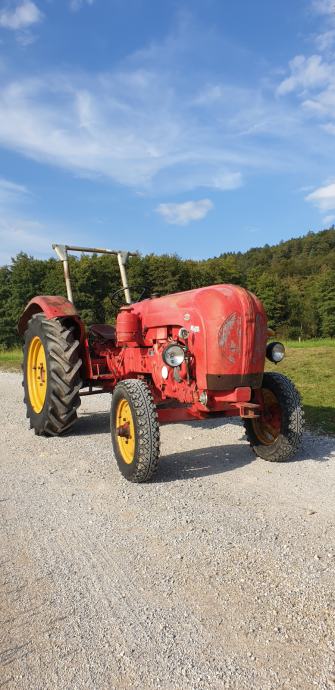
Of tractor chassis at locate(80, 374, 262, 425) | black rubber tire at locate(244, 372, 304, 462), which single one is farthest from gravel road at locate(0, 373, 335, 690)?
tractor chassis at locate(80, 374, 262, 425)

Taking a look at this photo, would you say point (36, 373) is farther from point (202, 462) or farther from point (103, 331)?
point (202, 462)

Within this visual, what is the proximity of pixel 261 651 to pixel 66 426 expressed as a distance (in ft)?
13.4

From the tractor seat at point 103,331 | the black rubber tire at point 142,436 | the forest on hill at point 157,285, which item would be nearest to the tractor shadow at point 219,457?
the black rubber tire at point 142,436

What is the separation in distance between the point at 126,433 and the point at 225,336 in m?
1.28

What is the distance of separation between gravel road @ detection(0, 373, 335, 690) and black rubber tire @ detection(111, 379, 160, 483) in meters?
0.15

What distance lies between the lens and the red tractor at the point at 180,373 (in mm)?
4258

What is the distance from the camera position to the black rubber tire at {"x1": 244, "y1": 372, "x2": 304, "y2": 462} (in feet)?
15.4

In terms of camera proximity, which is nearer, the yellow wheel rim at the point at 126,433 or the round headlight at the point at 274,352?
the yellow wheel rim at the point at 126,433

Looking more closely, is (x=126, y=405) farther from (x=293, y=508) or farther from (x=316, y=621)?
(x=316, y=621)

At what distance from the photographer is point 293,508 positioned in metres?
3.66

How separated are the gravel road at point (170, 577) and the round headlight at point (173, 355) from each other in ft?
3.42

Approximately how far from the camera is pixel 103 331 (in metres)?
6.94

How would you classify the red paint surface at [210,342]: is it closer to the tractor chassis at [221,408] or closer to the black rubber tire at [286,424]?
the tractor chassis at [221,408]

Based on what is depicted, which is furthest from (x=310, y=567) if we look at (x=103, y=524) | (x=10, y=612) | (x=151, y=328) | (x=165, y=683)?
(x=151, y=328)
